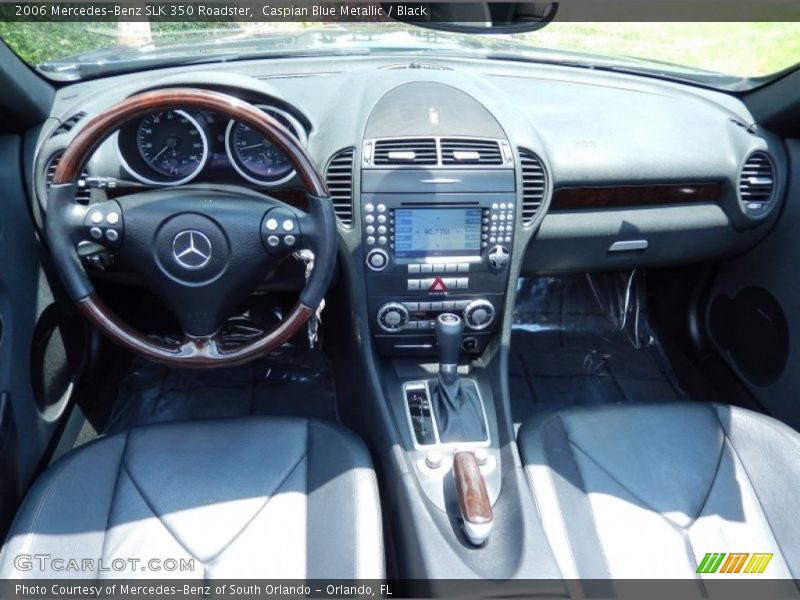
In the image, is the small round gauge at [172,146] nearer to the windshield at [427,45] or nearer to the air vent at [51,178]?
the air vent at [51,178]

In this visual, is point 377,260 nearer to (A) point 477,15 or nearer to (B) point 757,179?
(A) point 477,15

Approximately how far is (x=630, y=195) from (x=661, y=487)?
38.0 inches

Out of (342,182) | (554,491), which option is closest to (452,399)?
(554,491)

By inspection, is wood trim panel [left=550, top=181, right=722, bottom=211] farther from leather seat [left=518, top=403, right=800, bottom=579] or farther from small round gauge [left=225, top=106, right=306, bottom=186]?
small round gauge [left=225, top=106, right=306, bottom=186]

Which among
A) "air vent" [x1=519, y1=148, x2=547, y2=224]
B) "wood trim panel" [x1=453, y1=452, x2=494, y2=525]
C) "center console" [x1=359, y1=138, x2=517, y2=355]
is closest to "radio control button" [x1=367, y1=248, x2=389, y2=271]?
"center console" [x1=359, y1=138, x2=517, y2=355]

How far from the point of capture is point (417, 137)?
5.78ft

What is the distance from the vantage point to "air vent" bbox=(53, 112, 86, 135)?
183cm

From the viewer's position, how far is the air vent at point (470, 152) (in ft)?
5.78

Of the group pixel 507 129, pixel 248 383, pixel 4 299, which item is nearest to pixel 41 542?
pixel 4 299

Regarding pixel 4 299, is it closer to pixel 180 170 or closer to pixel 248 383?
pixel 180 170

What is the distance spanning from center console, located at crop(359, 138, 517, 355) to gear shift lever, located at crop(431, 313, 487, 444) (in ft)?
0.35

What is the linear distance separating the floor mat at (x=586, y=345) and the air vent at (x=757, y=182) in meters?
0.72

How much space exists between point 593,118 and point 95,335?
6.41ft

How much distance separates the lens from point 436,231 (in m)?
1.81
